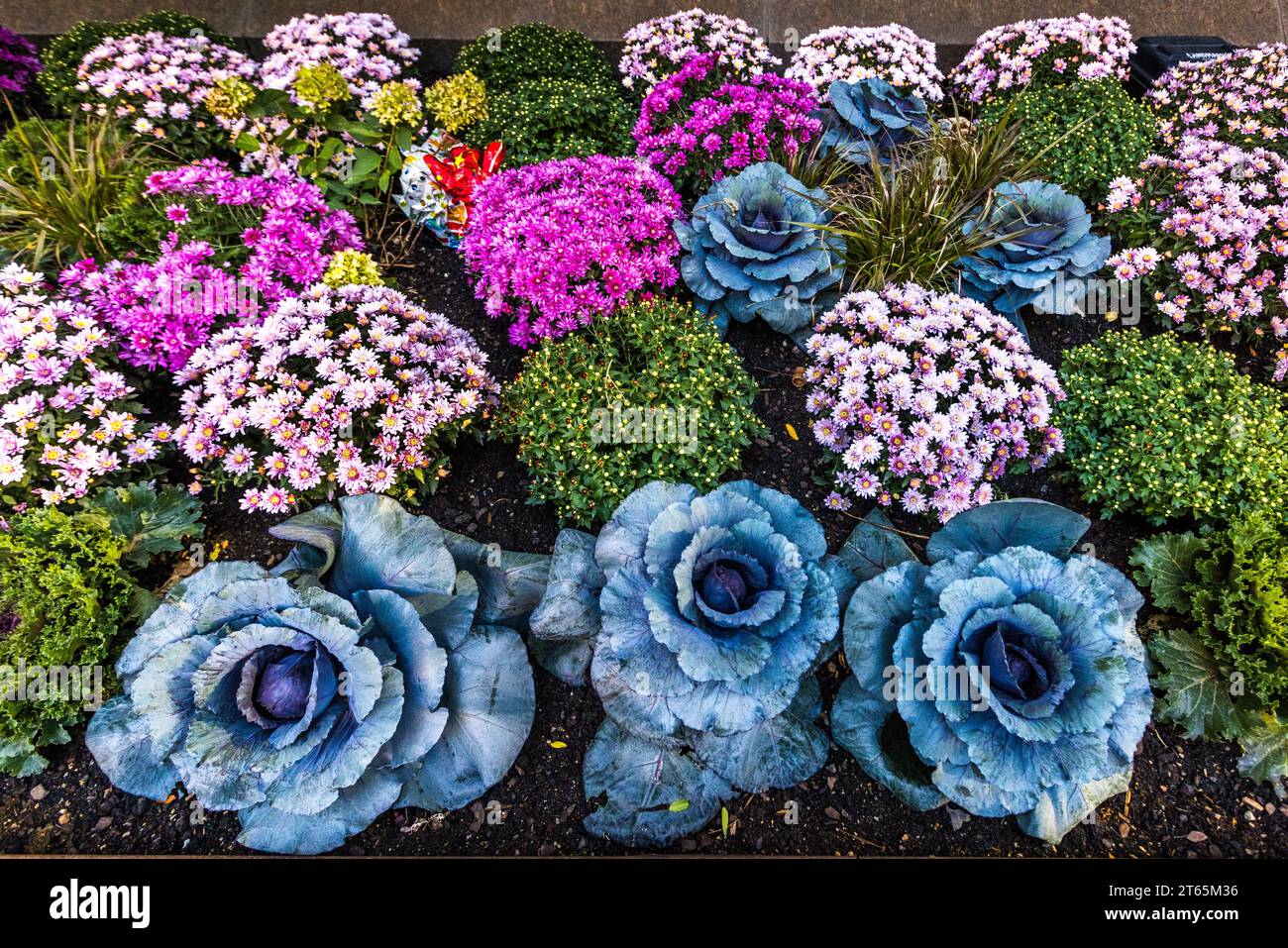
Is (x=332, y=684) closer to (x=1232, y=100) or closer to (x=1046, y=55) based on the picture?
(x=1046, y=55)

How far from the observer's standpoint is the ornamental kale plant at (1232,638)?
2369 mm

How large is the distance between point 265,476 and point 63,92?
2927mm

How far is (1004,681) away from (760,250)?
80.0 inches

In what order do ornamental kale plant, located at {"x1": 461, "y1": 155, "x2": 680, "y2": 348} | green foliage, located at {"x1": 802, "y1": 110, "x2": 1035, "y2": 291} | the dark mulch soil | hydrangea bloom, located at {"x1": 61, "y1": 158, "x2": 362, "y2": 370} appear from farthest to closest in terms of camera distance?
1. green foliage, located at {"x1": 802, "y1": 110, "x2": 1035, "y2": 291}
2. ornamental kale plant, located at {"x1": 461, "y1": 155, "x2": 680, "y2": 348}
3. hydrangea bloom, located at {"x1": 61, "y1": 158, "x2": 362, "y2": 370}
4. the dark mulch soil

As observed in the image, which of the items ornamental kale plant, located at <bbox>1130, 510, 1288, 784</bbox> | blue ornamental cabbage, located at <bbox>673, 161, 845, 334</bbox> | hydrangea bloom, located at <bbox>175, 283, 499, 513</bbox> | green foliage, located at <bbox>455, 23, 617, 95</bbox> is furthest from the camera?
green foliage, located at <bbox>455, 23, 617, 95</bbox>

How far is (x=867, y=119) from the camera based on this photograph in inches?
148

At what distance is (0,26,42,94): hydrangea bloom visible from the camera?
12.8ft

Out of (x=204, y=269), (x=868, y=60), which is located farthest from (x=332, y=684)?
(x=868, y=60)

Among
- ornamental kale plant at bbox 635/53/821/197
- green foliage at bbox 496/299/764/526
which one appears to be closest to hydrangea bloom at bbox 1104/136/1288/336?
ornamental kale plant at bbox 635/53/821/197

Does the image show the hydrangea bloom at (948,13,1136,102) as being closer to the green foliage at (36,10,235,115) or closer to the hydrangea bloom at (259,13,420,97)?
the hydrangea bloom at (259,13,420,97)

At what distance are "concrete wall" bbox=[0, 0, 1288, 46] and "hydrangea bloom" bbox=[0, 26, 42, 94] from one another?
92 cm

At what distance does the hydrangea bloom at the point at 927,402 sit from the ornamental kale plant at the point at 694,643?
0.56 m

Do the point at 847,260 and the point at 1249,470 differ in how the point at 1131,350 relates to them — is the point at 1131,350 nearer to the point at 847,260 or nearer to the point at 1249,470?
the point at 1249,470

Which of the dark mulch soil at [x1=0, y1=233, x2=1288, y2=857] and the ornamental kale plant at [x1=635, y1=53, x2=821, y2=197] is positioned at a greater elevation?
the ornamental kale plant at [x1=635, y1=53, x2=821, y2=197]
